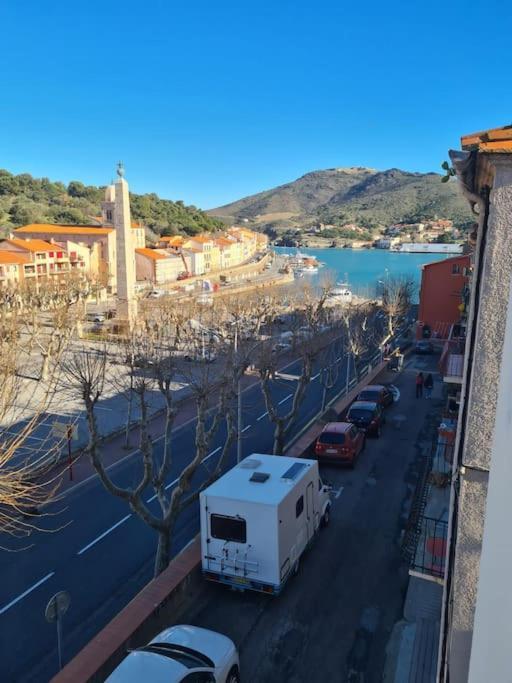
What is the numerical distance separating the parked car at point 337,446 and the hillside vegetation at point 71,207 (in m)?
75.6

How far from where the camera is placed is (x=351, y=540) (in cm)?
1127

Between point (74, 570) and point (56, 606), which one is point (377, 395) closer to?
point (74, 570)

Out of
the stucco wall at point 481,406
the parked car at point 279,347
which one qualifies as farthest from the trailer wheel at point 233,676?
the parked car at point 279,347

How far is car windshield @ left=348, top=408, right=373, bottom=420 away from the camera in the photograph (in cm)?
1815

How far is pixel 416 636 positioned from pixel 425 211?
203912 mm

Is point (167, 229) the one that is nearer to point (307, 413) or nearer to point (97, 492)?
point (307, 413)

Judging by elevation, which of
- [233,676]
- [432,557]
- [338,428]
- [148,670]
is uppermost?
[432,557]

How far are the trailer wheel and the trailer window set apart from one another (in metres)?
2.02

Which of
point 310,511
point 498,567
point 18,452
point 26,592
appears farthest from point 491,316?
point 18,452

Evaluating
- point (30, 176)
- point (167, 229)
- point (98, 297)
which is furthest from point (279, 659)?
point (30, 176)

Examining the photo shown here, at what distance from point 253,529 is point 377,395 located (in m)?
13.5

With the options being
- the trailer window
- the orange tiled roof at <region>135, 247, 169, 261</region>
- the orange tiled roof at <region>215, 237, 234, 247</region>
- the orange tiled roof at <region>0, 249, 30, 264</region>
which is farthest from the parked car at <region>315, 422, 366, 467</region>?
the orange tiled roof at <region>215, 237, 234, 247</region>

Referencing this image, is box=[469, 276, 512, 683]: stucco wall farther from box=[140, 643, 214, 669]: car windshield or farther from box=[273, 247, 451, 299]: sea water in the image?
box=[273, 247, 451, 299]: sea water

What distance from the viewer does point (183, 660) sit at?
6.48 metres
